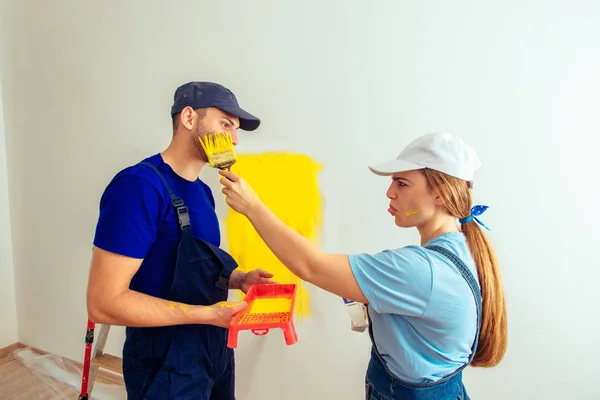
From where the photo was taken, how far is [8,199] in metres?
2.36

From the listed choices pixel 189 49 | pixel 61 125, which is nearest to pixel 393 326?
pixel 189 49

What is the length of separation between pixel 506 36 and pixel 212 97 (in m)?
1.03

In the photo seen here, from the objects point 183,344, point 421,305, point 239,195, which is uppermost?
point 239,195

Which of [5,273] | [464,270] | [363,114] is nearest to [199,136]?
[363,114]

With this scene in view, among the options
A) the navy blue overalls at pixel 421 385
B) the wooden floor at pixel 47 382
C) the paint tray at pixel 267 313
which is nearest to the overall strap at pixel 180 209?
the paint tray at pixel 267 313

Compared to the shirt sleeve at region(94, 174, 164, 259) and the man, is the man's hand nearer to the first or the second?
the man

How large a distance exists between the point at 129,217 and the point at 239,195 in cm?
28

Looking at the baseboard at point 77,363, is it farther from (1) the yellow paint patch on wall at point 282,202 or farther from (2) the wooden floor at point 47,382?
(1) the yellow paint patch on wall at point 282,202

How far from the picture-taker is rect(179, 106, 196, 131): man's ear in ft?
3.60

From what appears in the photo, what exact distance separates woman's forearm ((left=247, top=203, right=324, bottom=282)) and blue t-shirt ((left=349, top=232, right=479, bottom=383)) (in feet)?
0.30

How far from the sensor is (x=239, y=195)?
0.91 m

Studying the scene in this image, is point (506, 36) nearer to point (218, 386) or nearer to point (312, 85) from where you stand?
point (312, 85)

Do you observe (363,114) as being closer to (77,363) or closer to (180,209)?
(180,209)

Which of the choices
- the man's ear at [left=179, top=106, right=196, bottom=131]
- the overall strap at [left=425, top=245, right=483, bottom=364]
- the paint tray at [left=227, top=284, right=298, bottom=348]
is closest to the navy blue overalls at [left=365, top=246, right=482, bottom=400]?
the overall strap at [left=425, top=245, right=483, bottom=364]
